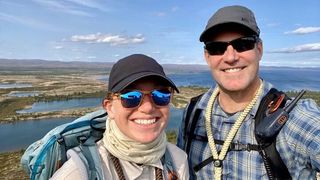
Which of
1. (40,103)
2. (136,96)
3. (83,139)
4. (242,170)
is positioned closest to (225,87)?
(242,170)

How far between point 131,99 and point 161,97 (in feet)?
0.82

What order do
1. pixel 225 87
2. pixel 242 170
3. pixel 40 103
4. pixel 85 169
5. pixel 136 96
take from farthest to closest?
pixel 40 103 < pixel 225 87 < pixel 242 170 < pixel 136 96 < pixel 85 169

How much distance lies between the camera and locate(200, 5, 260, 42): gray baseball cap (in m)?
3.18

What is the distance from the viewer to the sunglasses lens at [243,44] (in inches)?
129

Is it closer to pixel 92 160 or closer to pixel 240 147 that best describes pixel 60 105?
pixel 240 147

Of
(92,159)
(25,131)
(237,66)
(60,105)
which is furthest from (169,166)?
(60,105)

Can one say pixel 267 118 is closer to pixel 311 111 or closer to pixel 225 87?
pixel 311 111

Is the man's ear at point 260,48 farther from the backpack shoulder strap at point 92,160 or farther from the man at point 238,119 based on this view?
the backpack shoulder strap at point 92,160

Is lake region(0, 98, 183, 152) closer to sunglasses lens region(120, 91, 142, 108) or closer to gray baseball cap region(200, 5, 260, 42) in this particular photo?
gray baseball cap region(200, 5, 260, 42)

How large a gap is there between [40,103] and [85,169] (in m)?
48.3

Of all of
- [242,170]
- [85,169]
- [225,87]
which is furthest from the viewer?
[225,87]

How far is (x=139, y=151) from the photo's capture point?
2.66m

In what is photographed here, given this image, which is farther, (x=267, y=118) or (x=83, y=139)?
(x=267, y=118)

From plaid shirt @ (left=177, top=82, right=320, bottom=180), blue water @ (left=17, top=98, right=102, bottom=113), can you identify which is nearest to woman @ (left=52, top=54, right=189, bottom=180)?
plaid shirt @ (left=177, top=82, right=320, bottom=180)
